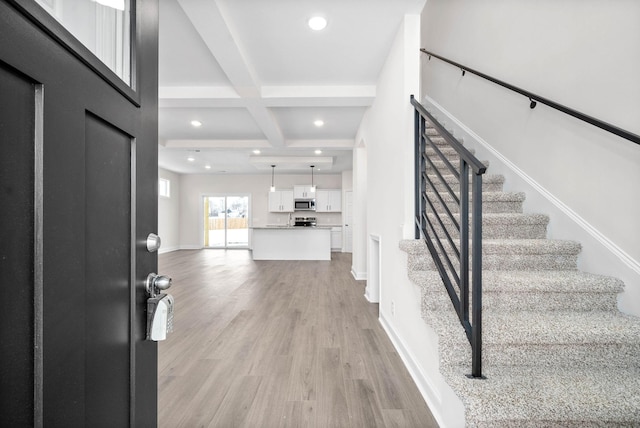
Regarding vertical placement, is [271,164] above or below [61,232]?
above

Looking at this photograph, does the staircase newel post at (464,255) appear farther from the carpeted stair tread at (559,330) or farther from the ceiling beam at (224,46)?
the ceiling beam at (224,46)

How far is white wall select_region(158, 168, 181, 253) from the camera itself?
9697 millimetres

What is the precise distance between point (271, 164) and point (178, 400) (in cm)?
704

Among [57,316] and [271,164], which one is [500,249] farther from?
[271,164]

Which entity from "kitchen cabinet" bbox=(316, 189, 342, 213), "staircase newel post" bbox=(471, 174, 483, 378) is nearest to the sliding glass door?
"kitchen cabinet" bbox=(316, 189, 342, 213)

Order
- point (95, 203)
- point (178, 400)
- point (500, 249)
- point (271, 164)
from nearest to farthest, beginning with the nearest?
point (95, 203), point (178, 400), point (500, 249), point (271, 164)

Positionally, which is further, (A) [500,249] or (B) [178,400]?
(A) [500,249]

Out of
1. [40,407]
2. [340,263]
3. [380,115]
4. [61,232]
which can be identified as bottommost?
[340,263]

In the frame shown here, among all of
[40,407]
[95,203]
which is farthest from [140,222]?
[40,407]

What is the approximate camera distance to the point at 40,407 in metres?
0.51

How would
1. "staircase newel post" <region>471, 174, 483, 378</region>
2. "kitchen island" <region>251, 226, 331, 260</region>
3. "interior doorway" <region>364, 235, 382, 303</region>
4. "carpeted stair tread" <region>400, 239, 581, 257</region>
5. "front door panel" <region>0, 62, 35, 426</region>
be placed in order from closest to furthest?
"front door panel" <region>0, 62, 35, 426</region> < "staircase newel post" <region>471, 174, 483, 378</region> < "carpeted stair tread" <region>400, 239, 581, 257</region> < "interior doorway" <region>364, 235, 382, 303</region> < "kitchen island" <region>251, 226, 331, 260</region>

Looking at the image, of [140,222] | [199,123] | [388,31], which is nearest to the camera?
[140,222]

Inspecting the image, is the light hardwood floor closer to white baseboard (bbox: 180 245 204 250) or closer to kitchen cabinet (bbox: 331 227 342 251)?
kitchen cabinet (bbox: 331 227 342 251)

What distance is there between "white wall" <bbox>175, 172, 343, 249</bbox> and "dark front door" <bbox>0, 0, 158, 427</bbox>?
397 inches
